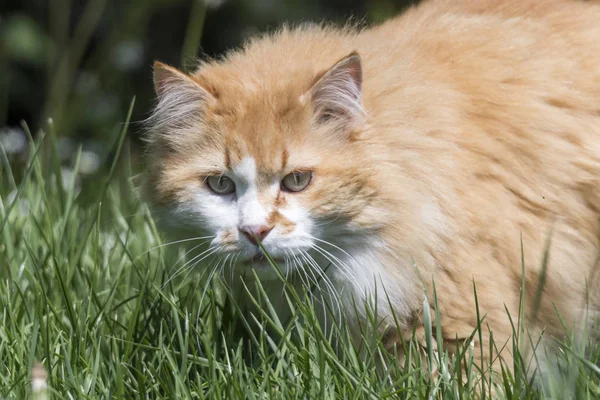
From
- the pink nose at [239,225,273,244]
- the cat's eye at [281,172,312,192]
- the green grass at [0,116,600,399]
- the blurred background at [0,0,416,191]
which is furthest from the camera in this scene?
the blurred background at [0,0,416,191]

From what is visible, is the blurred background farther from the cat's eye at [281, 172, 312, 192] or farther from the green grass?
the cat's eye at [281, 172, 312, 192]

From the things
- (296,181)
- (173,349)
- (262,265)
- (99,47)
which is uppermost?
(99,47)

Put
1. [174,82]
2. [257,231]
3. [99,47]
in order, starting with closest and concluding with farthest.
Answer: [257,231] < [174,82] < [99,47]

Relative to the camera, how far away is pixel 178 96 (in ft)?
8.20

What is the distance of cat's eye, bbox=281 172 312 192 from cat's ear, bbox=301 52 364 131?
17cm

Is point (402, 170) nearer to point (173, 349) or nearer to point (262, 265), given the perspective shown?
point (262, 265)

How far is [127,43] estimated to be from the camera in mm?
5449

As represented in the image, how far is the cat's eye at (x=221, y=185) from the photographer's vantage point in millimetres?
2410

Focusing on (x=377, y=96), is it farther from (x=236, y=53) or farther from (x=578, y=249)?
(x=578, y=249)

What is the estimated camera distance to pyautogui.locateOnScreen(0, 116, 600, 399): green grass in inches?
79.8

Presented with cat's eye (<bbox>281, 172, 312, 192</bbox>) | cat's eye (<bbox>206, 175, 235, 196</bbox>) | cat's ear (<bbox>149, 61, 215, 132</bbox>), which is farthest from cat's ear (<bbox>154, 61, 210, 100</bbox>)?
cat's eye (<bbox>281, 172, 312, 192</bbox>)

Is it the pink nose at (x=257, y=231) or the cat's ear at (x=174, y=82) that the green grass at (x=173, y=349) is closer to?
the pink nose at (x=257, y=231)

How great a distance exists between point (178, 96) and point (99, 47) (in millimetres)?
3687

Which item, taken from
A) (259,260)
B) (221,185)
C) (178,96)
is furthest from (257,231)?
(178,96)
